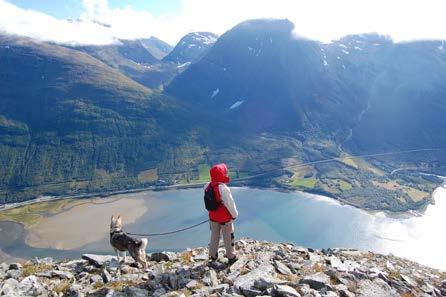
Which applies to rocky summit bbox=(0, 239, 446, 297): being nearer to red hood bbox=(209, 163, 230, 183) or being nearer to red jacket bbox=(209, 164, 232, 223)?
red jacket bbox=(209, 164, 232, 223)

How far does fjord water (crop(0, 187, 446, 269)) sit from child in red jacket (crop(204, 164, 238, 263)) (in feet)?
350

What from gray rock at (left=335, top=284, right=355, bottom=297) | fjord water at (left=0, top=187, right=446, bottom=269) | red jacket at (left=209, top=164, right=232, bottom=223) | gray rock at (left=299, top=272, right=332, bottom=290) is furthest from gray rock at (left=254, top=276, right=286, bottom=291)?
fjord water at (left=0, top=187, right=446, bottom=269)

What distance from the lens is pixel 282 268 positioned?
15883 millimetres

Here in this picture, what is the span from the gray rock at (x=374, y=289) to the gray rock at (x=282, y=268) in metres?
2.49

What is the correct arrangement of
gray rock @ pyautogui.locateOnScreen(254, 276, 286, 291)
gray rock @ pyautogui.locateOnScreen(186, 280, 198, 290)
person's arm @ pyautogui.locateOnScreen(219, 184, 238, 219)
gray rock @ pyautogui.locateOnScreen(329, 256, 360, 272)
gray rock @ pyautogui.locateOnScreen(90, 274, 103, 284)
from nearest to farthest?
1. gray rock @ pyautogui.locateOnScreen(254, 276, 286, 291)
2. gray rock @ pyautogui.locateOnScreen(186, 280, 198, 290)
3. gray rock @ pyautogui.locateOnScreen(90, 274, 103, 284)
4. person's arm @ pyautogui.locateOnScreen(219, 184, 238, 219)
5. gray rock @ pyautogui.locateOnScreen(329, 256, 360, 272)

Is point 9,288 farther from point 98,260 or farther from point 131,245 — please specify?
point 131,245

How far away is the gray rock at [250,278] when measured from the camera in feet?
42.6

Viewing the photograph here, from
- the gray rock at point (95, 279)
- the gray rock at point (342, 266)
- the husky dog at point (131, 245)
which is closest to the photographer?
the gray rock at point (95, 279)

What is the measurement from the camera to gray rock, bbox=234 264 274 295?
12992mm

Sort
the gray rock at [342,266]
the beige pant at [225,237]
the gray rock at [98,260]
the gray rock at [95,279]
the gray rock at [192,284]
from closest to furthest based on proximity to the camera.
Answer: the gray rock at [192,284]
the gray rock at [95,279]
the gray rock at [342,266]
the beige pant at [225,237]
the gray rock at [98,260]

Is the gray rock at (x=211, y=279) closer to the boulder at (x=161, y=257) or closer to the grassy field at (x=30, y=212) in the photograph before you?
the boulder at (x=161, y=257)

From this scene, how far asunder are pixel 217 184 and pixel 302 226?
130 m

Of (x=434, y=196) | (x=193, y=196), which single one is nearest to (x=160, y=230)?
(x=193, y=196)

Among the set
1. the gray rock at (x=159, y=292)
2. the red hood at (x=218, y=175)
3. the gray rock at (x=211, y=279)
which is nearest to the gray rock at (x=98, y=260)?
the gray rock at (x=159, y=292)
